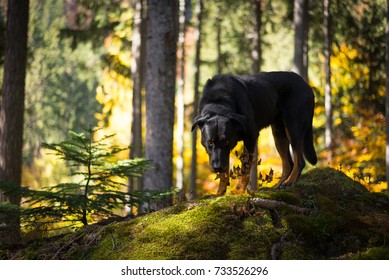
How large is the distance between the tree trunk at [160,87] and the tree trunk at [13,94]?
8.82 ft

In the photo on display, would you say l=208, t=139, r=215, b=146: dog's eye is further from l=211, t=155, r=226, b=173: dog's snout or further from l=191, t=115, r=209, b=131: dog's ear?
l=191, t=115, r=209, b=131: dog's ear

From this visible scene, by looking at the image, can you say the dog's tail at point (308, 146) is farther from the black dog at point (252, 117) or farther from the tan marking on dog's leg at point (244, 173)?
the tan marking on dog's leg at point (244, 173)

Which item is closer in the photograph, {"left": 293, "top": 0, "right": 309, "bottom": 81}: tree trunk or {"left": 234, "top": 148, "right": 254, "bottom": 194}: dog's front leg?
{"left": 234, "top": 148, "right": 254, "bottom": 194}: dog's front leg

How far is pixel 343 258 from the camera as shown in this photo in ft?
→ 15.4

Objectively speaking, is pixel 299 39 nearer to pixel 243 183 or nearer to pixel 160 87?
pixel 160 87

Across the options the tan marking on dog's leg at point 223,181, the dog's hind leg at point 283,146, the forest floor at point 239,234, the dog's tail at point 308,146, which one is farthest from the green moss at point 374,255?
the dog's tail at point 308,146

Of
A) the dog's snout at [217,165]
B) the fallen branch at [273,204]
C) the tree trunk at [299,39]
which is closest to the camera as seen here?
the fallen branch at [273,204]

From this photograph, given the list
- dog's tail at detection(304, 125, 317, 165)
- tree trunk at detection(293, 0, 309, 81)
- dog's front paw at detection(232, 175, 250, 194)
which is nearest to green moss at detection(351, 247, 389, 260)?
dog's front paw at detection(232, 175, 250, 194)

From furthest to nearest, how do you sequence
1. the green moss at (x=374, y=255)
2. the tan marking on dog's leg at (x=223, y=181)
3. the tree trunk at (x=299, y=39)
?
the tree trunk at (x=299, y=39) < the tan marking on dog's leg at (x=223, y=181) < the green moss at (x=374, y=255)

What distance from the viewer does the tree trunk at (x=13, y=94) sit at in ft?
33.9

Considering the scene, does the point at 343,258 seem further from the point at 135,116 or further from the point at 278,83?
the point at 135,116

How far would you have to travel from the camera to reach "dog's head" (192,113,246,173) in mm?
5789

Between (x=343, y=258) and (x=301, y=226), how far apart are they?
60 cm
